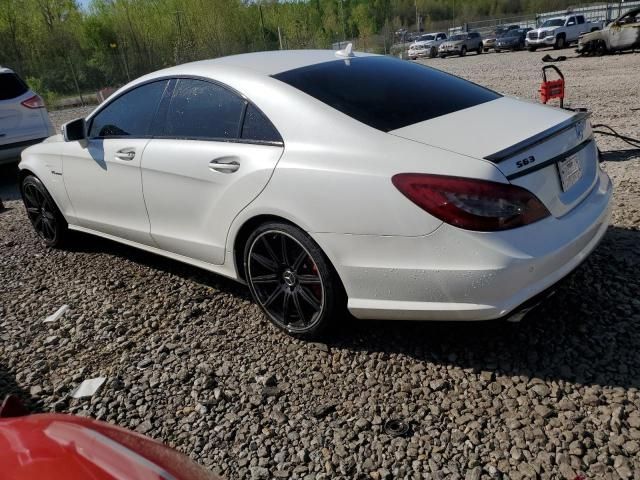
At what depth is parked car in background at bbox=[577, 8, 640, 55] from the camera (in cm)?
2103

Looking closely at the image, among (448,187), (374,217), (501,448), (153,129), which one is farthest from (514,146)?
(153,129)

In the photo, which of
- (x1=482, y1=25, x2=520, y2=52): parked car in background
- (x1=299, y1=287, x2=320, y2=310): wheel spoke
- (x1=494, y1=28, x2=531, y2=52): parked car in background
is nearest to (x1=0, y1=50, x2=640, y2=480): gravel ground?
(x1=299, y1=287, x2=320, y2=310): wheel spoke

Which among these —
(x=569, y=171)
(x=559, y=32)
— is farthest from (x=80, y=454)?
(x=559, y=32)

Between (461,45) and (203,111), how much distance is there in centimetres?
3674

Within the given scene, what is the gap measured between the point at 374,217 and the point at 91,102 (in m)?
30.3

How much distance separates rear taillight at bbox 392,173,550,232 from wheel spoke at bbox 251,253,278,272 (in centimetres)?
105

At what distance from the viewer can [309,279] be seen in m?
3.05

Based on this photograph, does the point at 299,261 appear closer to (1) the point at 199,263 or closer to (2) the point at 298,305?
(2) the point at 298,305

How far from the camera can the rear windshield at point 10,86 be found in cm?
828

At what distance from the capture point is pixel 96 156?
4223mm

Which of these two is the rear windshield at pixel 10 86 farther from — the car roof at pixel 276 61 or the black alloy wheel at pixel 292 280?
the black alloy wheel at pixel 292 280

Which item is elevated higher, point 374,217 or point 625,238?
point 374,217

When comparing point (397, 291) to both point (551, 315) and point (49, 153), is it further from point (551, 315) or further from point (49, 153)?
point (49, 153)

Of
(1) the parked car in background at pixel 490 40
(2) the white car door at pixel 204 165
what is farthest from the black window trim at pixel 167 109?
(1) the parked car in background at pixel 490 40
